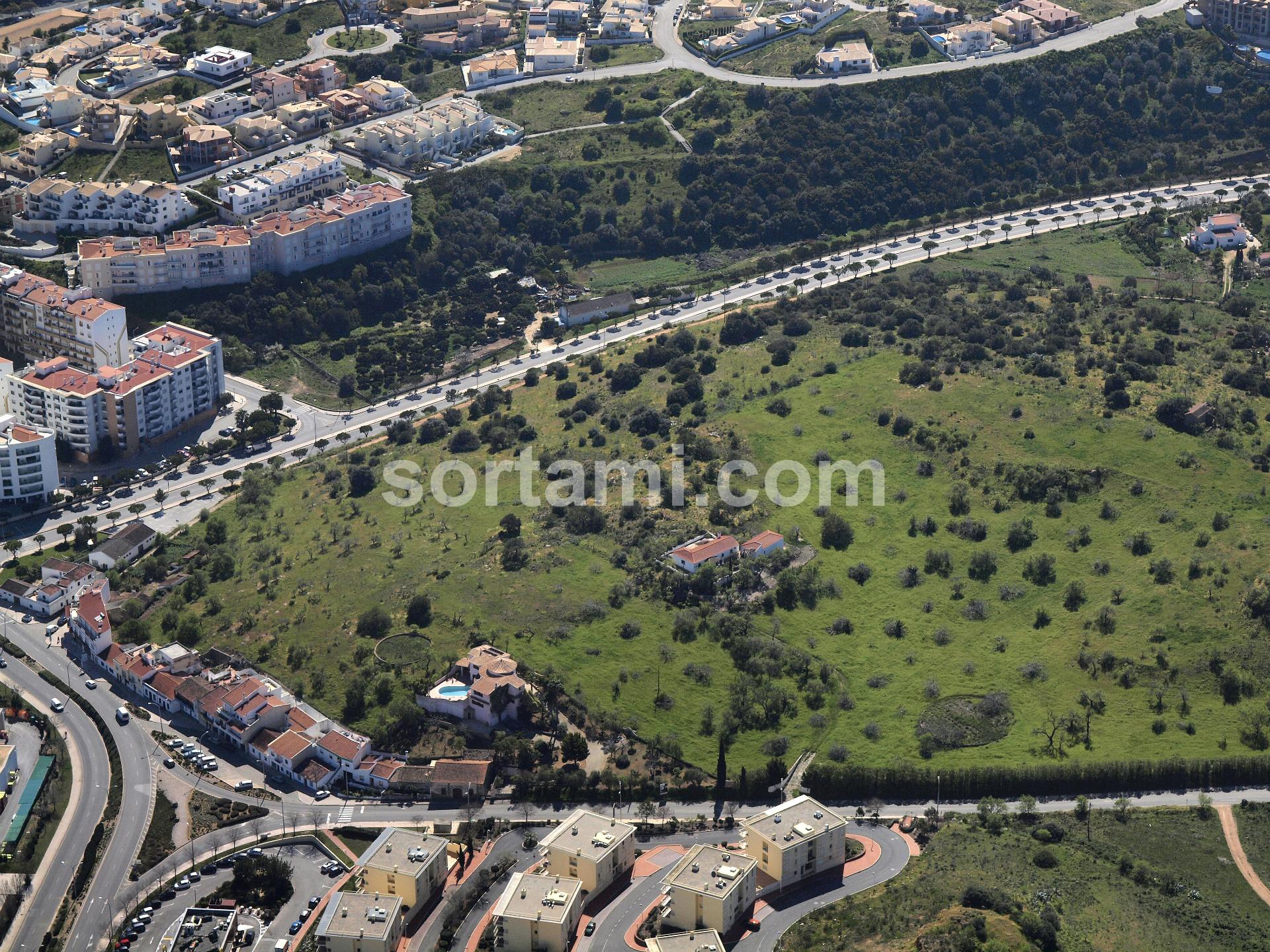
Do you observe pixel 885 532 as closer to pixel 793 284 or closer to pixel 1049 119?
pixel 793 284

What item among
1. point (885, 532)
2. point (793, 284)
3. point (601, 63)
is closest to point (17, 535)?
point (885, 532)

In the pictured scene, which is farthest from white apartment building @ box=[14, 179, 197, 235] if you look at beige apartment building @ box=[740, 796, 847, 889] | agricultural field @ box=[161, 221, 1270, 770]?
beige apartment building @ box=[740, 796, 847, 889]

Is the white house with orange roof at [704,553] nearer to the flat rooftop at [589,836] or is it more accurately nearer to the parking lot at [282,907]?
the flat rooftop at [589,836]

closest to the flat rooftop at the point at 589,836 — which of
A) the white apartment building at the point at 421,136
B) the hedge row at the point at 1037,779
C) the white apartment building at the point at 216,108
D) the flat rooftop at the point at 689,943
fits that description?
the flat rooftop at the point at 689,943

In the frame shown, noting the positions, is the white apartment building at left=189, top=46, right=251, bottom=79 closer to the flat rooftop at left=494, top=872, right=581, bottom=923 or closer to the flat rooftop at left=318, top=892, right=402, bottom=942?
the flat rooftop at left=318, top=892, right=402, bottom=942

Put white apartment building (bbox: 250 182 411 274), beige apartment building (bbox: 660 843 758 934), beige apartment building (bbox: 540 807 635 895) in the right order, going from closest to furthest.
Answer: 1. beige apartment building (bbox: 660 843 758 934)
2. beige apartment building (bbox: 540 807 635 895)
3. white apartment building (bbox: 250 182 411 274)

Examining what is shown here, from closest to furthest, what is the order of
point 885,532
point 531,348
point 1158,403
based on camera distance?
point 885,532
point 1158,403
point 531,348
